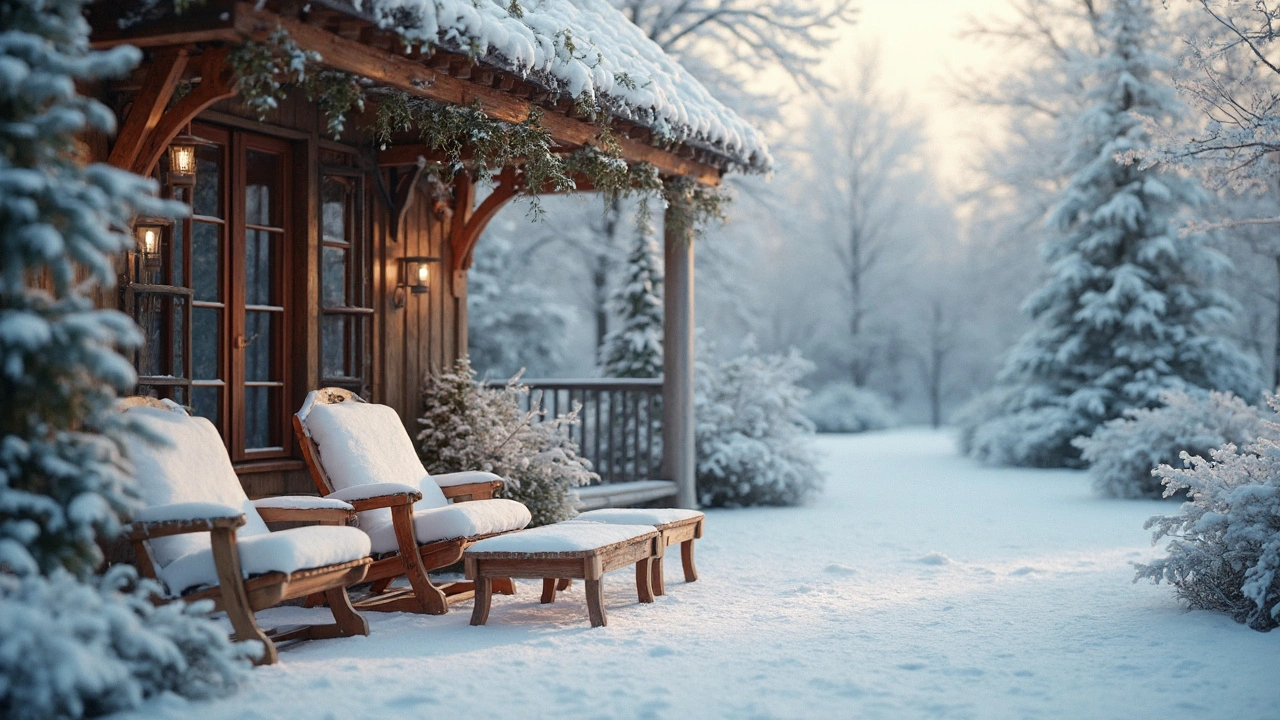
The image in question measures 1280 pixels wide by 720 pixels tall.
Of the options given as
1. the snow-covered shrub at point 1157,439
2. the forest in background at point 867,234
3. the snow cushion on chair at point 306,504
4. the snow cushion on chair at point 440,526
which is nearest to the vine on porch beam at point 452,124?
the forest in background at point 867,234

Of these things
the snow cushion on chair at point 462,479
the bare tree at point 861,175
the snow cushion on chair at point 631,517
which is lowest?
the snow cushion on chair at point 631,517

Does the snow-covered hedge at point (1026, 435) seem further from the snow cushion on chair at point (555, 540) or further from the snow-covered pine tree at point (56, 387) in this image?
the snow-covered pine tree at point (56, 387)

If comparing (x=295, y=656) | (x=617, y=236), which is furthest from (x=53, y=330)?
(x=617, y=236)

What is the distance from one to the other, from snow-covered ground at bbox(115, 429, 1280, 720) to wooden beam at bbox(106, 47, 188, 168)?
2.16m

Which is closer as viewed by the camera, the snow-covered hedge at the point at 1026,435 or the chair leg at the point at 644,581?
the chair leg at the point at 644,581

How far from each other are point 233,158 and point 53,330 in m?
2.97

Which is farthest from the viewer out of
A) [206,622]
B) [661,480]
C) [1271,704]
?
[661,480]

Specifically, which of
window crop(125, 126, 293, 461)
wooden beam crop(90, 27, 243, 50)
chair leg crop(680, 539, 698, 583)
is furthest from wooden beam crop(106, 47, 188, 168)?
chair leg crop(680, 539, 698, 583)

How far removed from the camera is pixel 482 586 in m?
5.09

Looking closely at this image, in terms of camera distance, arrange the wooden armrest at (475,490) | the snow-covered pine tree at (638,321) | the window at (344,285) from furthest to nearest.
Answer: the snow-covered pine tree at (638,321) < the window at (344,285) < the wooden armrest at (475,490)

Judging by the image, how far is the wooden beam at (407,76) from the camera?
161 inches

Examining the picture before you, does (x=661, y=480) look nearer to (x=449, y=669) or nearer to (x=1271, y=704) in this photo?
(x=449, y=669)

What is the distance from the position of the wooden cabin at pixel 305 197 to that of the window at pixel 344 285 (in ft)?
0.04

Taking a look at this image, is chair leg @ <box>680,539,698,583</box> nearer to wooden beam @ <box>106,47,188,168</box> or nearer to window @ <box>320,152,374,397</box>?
window @ <box>320,152,374,397</box>
